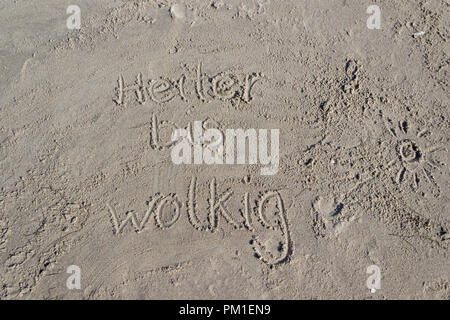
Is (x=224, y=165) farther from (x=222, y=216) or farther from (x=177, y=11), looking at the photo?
(x=177, y=11)

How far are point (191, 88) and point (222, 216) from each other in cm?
176

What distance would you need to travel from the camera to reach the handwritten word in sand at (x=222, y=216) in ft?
13.6

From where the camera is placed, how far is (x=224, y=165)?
4305 millimetres

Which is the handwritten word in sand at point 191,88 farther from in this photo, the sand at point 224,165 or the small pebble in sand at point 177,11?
the small pebble in sand at point 177,11

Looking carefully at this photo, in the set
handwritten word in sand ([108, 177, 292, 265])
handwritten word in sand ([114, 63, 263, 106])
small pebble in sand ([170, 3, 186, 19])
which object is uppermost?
small pebble in sand ([170, 3, 186, 19])

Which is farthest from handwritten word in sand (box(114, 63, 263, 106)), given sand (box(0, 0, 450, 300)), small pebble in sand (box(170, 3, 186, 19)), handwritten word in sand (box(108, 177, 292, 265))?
handwritten word in sand (box(108, 177, 292, 265))

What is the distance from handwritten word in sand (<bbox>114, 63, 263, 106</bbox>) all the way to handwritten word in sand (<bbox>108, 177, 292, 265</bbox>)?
1182 mm

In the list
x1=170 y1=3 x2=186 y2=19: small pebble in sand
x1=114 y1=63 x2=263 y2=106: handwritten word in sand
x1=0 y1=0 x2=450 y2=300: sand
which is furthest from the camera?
x1=170 y1=3 x2=186 y2=19: small pebble in sand

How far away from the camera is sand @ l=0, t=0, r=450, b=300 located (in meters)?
4.09

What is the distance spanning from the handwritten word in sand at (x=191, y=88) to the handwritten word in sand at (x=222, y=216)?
1182 mm

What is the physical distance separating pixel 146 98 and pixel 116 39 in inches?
39.0

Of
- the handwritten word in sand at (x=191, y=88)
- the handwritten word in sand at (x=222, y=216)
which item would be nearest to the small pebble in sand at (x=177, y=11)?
the handwritten word in sand at (x=191, y=88)

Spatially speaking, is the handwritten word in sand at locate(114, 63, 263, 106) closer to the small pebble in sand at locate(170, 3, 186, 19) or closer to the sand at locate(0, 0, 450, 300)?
the sand at locate(0, 0, 450, 300)

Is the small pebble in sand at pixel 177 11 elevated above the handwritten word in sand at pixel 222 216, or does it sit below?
above
